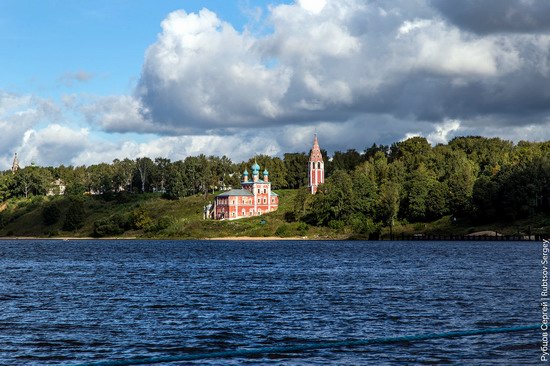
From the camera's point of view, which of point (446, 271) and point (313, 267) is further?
point (313, 267)

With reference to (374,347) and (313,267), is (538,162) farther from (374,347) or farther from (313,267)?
(374,347)

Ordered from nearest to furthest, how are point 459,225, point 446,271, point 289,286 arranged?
point 289,286 → point 446,271 → point 459,225

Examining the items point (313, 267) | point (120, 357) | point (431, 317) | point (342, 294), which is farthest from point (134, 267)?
point (120, 357)

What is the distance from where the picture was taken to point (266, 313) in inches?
1858

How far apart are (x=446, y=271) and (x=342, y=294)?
29.3 meters

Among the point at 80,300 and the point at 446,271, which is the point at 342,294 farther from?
the point at 446,271

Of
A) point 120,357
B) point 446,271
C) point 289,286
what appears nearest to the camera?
point 120,357

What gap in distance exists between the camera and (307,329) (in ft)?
133

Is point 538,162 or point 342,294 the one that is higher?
point 538,162

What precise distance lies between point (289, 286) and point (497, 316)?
24.5 metres

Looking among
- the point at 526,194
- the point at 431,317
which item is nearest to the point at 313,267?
the point at 431,317

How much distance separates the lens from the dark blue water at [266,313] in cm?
3353

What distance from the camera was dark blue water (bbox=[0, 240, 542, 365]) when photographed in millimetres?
33531

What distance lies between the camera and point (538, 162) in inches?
7249
